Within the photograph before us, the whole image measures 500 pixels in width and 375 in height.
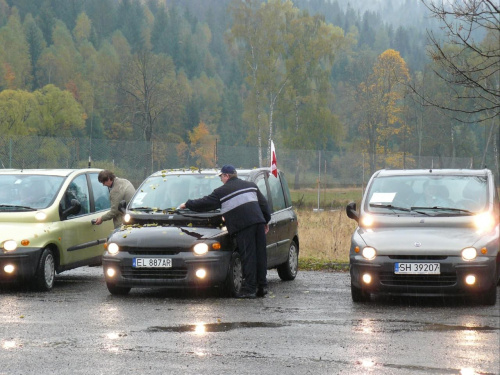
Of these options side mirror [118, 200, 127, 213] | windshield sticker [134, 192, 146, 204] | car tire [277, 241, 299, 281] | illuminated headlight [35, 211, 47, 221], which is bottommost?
car tire [277, 241, 299, 281]

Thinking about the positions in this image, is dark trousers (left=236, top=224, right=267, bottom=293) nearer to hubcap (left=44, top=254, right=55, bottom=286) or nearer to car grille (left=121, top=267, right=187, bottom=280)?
car grille (left=121, top=267, right=187, bottom=280)

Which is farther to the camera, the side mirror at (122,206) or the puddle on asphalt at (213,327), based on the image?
the side mirror at (122,206)

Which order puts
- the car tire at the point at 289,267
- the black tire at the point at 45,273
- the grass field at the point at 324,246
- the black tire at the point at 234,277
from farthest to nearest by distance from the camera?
the grass field at the point at 324,246
the car tire at the point at 289,267
the black tire at the point at 45,273
the black tire at the point at 234,277

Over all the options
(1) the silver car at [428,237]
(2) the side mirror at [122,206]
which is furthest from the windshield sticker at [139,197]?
(1) the silver car at [428,237]

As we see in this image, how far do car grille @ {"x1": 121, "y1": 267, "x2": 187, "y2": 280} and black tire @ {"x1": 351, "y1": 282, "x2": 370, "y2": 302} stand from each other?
2095 millimetres

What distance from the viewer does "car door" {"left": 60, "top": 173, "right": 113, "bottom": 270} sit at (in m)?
13.6

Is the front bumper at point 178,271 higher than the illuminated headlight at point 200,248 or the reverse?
the reverse

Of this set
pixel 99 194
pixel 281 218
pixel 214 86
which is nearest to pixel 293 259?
pixel 281 218

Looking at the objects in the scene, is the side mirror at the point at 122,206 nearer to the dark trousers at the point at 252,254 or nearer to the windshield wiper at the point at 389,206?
the dark trousers at the point at 252,254

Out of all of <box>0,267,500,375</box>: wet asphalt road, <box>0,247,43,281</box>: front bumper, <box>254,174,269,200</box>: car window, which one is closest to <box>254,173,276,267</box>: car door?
<box>254,174,269,200</box>: car window

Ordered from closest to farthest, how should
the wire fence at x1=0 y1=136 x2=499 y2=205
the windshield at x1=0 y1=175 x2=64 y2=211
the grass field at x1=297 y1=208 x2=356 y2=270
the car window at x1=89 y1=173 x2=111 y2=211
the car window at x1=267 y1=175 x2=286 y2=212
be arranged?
the windshield at x1=0 y1=175 x2=64 y2=211
the car window at x1=267 y1=175 x2=286 y2=212
the car window at x1=89 y1=173 x2=111 y2=211
the grass field at x1=297 y1=208 x2=356 y2=270
the wire fence at x1=0 y1=136 x2=499 y2=205

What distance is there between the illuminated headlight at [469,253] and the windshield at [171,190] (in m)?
3.81

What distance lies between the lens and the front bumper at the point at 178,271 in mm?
11773

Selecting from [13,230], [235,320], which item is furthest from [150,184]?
[235,320]
